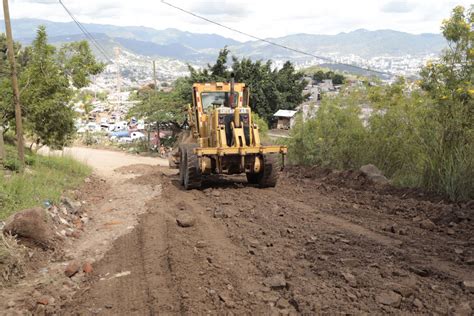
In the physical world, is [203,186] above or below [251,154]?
below

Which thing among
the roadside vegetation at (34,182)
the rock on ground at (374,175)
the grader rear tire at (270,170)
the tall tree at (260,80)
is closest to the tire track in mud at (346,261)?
the grader rear tire at (270,170)

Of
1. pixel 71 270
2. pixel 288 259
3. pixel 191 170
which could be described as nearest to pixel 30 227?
pixel 71 270

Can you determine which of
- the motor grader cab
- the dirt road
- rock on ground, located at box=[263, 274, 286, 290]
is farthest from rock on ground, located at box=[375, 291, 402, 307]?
the motor grader cab

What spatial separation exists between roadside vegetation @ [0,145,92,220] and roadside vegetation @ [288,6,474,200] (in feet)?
24.9

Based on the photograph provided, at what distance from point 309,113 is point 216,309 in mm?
13047

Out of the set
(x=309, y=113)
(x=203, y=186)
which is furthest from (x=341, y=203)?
(x=309, y=113)

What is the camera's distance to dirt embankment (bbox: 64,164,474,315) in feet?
15.0

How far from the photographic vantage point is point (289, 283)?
4.93 m

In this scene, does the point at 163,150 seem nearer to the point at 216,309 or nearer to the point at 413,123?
the point at 413,123

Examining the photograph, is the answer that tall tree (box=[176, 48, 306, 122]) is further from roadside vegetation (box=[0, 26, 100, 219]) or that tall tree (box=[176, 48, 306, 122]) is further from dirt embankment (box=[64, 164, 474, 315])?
dirt embankment (box=[64, 164, 474, 315])

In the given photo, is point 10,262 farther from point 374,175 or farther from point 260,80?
point 260,80

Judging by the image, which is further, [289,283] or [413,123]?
[413,123]

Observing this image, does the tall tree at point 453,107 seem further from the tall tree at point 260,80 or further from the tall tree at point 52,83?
the tall tree at point 260,80

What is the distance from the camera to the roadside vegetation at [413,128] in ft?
32.7
